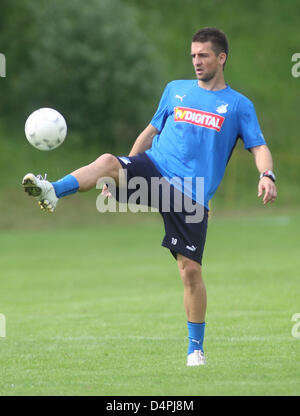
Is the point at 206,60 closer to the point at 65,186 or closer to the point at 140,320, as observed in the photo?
the point at 65,186

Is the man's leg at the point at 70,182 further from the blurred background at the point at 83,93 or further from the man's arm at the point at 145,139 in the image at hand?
the blurred background at the point at 83,93

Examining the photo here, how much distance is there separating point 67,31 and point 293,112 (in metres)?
16.1

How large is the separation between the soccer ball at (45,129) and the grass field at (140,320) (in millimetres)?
1918

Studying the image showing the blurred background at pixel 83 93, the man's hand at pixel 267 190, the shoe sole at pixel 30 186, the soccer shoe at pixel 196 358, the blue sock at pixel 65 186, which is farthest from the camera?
the blurred background at pixel 83 93

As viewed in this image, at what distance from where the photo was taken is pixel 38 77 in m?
37.4

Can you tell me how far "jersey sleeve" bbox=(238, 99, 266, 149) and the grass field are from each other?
6.09 ft

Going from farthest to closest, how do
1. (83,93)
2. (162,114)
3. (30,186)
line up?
(83,93) → (162,114) → (30,186)

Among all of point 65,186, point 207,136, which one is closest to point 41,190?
point 65,186

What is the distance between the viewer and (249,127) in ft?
23.1

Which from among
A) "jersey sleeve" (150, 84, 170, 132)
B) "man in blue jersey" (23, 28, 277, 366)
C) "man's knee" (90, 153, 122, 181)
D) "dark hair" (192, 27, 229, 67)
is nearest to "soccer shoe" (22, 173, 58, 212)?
"man's knee" (90, 153, 122, 181)

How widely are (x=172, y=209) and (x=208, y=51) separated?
1.38m

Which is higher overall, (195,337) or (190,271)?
(190,271)

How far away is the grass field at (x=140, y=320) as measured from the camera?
6.24 metres

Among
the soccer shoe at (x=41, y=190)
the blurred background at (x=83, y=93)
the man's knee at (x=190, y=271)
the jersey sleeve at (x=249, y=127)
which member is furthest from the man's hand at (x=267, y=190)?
the blurred background at (x=83, y=93)
